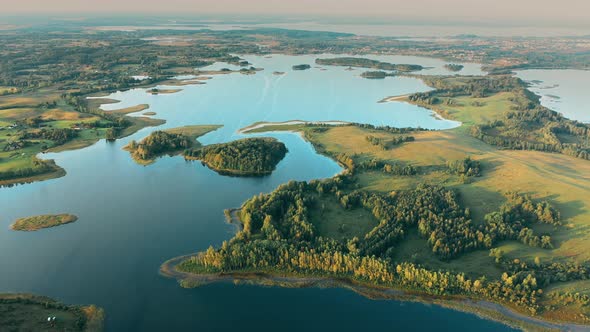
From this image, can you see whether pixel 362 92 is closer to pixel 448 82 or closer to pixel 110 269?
pixel 448 82

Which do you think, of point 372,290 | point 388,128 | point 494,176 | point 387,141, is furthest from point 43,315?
point 388,128

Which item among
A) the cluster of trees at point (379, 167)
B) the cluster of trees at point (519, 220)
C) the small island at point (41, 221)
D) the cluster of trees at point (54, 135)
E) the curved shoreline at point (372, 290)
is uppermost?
the cluster of trees at point (54, 135)

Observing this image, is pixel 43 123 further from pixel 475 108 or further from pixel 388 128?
pixel 475 108

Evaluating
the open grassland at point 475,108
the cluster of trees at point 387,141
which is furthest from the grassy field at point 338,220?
the open grassland at point 475,108

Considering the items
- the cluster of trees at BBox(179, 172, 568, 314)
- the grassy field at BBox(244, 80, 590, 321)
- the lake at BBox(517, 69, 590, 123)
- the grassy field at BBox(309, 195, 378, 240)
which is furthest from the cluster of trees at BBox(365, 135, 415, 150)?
the lake at BBox(517, 69, 590, 123)

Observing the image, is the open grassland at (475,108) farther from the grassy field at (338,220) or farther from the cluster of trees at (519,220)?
the grassy field at (338,220)

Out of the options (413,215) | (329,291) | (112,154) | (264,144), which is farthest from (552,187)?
(112,154)
